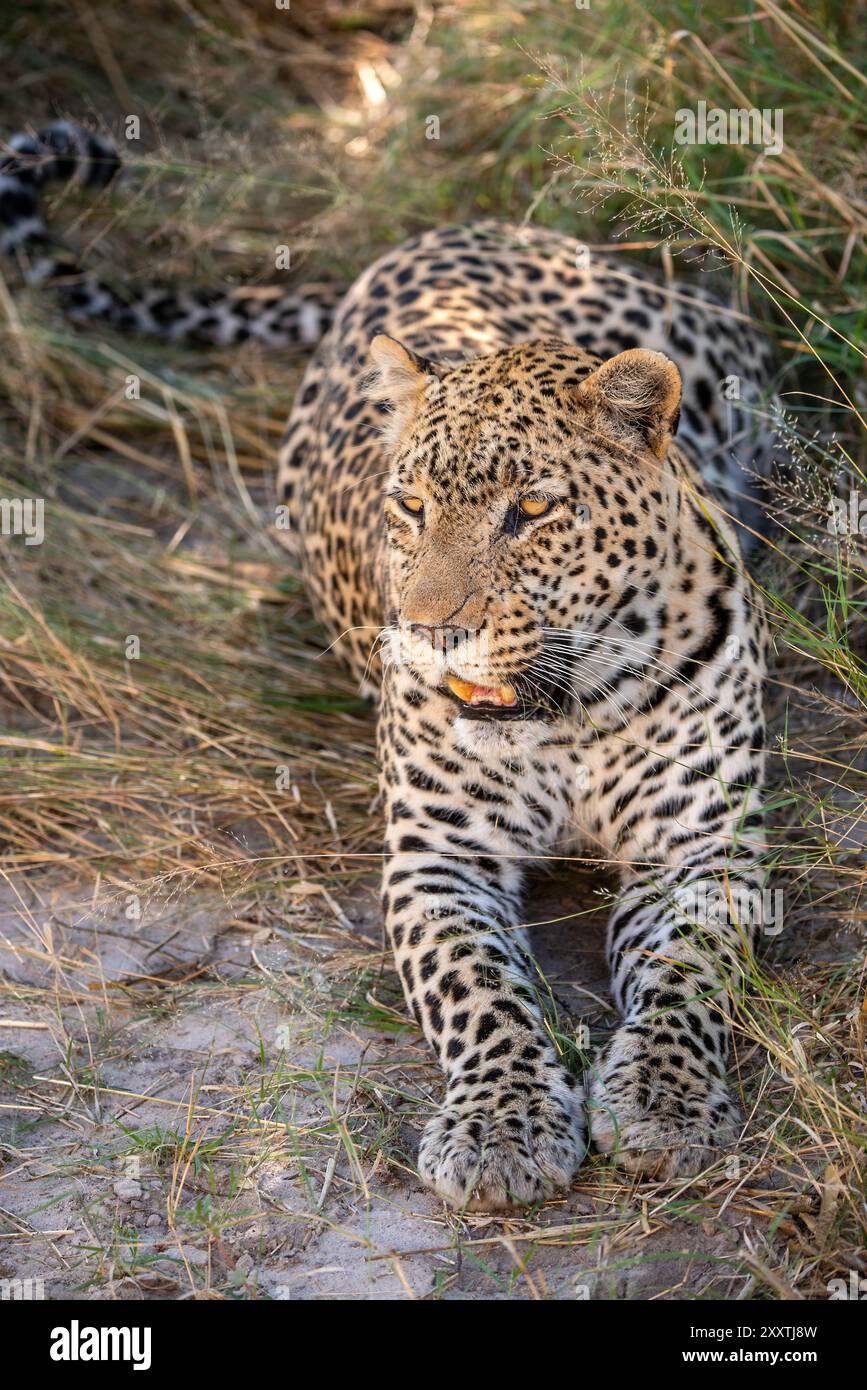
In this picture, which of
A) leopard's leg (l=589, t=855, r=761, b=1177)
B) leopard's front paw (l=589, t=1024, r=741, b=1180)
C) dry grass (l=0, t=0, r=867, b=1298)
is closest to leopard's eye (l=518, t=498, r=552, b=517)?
dry grass (l=0, t=0, r=867, b=1298)

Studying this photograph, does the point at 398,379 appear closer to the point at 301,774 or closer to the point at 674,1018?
the point at 301,774

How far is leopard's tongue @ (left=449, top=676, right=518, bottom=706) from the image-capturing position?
4.53 meters

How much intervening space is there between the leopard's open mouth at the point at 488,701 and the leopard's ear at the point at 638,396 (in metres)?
0.78

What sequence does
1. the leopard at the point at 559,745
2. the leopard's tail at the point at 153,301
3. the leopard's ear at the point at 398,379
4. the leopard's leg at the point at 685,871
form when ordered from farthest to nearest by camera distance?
the leopard's tail at the point at 153,301 < the leopard's ear at the point at 398,379 < the leopard's leg at the point at 685,871 < the leopard at the point at 559,745

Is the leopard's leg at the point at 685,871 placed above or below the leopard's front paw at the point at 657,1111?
above

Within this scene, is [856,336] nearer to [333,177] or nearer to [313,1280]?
[333,177]

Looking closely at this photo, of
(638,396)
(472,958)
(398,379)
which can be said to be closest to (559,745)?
(472,958)

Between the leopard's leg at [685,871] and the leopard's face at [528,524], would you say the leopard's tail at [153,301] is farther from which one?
the leopard's leg at [685,871]

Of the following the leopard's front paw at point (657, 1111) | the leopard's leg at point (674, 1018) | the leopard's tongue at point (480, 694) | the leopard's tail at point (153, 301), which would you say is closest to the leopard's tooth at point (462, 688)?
the leopard's tongue at point (480, 694)

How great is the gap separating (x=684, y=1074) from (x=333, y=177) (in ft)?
11.7

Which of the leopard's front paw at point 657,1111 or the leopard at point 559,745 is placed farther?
the leopard at point 559,745

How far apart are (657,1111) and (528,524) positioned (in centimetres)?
160

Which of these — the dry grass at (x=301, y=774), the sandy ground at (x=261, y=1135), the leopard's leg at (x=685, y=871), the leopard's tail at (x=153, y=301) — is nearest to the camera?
the sandy ground at (x=261, y=1135)

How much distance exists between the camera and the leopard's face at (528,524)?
439 centimetres
